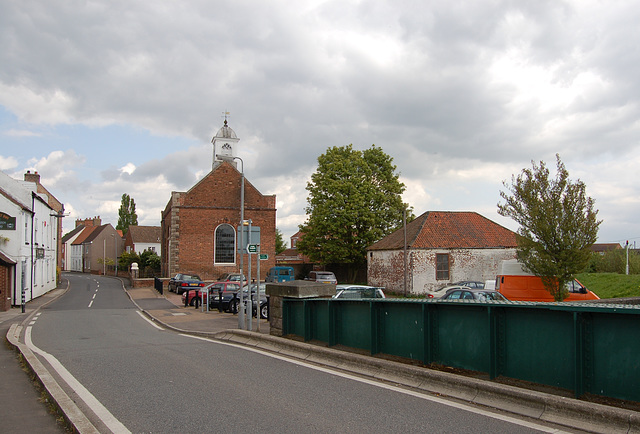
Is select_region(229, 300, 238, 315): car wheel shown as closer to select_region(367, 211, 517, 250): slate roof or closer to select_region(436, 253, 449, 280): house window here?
select_region(367, 211, 517, 250): slate roof

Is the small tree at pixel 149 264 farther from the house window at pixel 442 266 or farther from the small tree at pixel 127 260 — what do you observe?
the house window at pixel 442 266

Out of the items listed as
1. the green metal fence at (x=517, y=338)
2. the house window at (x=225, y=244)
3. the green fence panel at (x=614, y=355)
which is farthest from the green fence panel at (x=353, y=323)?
the house window at (x=225, y=244)

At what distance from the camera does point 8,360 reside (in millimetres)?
10898

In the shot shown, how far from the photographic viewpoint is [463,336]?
289 inches

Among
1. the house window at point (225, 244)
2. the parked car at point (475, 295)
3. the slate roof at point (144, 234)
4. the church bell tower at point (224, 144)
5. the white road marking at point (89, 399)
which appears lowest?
the white road marking at point (89, 399)

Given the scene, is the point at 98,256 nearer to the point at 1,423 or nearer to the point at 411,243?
the point at 411,243

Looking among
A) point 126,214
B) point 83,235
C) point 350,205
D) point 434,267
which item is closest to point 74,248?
point 83,235

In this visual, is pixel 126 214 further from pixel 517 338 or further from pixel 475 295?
pixel 517 338

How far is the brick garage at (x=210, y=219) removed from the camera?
45625 millimetres

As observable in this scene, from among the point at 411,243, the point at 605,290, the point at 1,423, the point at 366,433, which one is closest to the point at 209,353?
the point at 1,423

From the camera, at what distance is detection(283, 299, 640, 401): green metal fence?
5.45m

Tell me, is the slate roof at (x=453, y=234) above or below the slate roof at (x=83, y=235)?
below

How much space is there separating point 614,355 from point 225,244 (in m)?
43.7

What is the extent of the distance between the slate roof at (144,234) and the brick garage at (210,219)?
3808 cm
